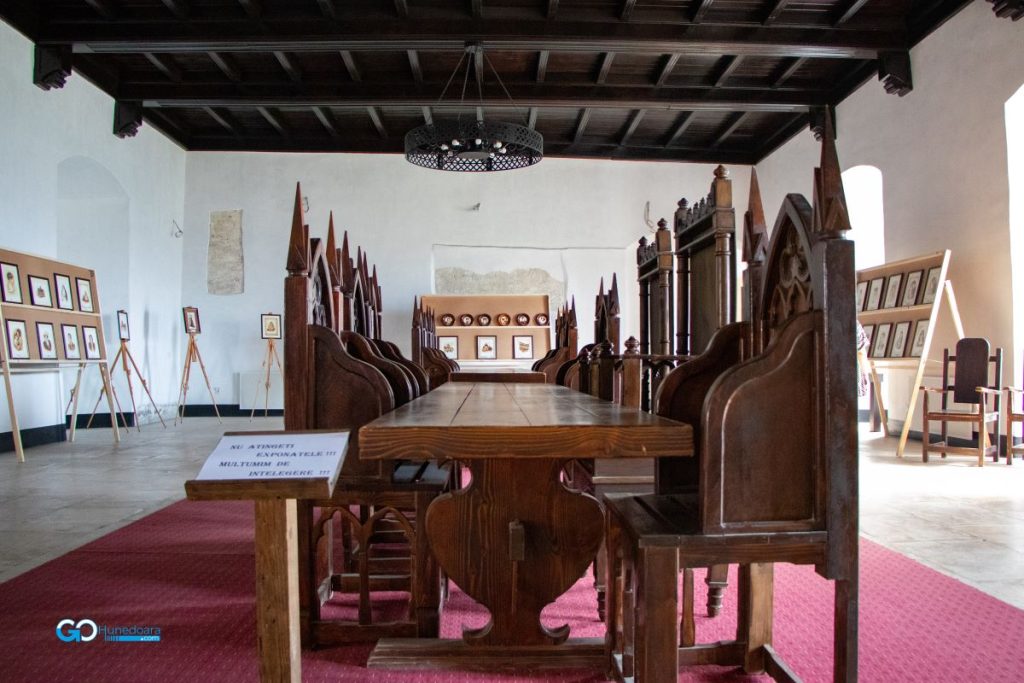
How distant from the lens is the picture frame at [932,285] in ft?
19.8

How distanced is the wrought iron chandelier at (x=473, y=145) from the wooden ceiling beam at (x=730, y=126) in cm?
419

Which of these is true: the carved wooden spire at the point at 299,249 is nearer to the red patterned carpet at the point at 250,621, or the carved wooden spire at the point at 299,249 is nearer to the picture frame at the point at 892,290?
the red patterned carpet at the point at 250,621

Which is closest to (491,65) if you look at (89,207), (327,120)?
(327,120)

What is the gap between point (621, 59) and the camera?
25.7ft

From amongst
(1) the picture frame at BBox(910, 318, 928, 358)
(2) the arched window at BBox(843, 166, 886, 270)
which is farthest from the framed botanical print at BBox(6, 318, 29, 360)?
(2) the arched window at BBox(843, 166, 886, 270)

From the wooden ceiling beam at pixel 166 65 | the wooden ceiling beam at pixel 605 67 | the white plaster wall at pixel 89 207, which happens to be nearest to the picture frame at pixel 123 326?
the white plaster wall at pixel 89 207

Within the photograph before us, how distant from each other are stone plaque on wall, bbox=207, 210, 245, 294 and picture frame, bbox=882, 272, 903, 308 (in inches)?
339

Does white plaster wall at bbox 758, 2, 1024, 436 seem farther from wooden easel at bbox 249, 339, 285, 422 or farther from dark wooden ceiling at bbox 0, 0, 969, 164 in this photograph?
wooden easel at bbox 249, 339, 285, 422

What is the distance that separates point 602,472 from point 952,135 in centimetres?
587

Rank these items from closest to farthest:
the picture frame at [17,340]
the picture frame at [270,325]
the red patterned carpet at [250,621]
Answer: the red patterned carpet at [250,621]
the picture frame at [17,340]
the picture frame at [270,325]

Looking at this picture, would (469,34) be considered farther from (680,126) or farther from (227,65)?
(680,126)

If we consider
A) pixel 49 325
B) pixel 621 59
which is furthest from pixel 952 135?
pixel 49 325

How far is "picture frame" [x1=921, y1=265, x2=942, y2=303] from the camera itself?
6039 mm

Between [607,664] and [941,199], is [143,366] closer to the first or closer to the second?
[607,664]
